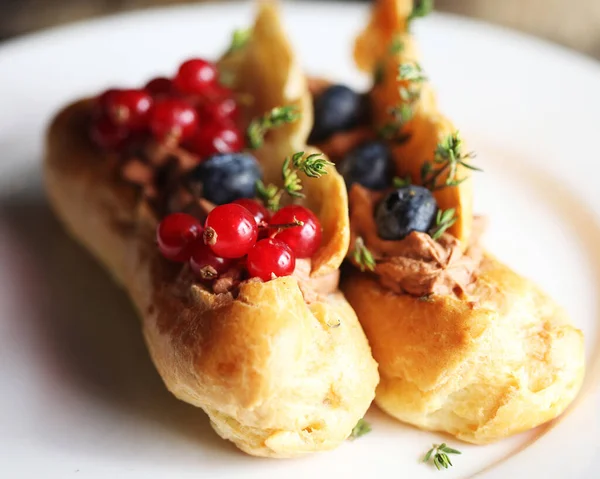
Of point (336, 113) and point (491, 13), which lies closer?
point (336, 113)

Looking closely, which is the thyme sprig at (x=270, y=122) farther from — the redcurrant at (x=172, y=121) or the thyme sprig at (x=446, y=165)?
the thyme sprig at (x=446, y=165)

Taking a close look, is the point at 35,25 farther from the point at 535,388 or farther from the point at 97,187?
the point at 535,388

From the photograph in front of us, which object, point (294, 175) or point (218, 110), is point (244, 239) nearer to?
point (294, 175)

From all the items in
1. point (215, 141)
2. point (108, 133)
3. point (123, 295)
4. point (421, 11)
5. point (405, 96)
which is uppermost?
point (421, 11)

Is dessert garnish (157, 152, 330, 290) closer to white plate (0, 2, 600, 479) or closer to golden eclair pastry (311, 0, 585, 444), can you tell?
golden eclair pastry (311, 0, 585, 444)

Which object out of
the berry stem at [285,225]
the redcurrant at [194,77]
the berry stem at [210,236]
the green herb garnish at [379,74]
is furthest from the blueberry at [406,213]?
the redcurrant at [194,77]

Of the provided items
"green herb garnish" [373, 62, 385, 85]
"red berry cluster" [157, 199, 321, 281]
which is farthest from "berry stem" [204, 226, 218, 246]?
"green herb garnish" [373, 62, 385, 85]

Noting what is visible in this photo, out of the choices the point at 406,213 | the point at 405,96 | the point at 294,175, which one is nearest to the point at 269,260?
the point at 294,175
